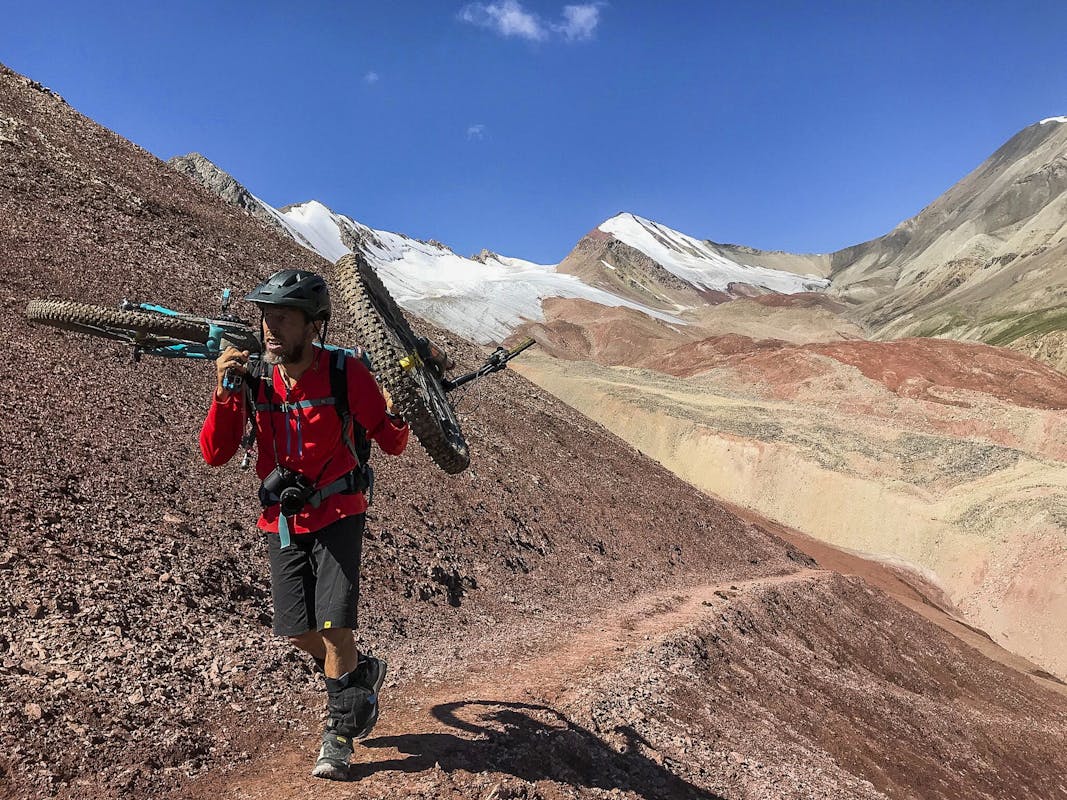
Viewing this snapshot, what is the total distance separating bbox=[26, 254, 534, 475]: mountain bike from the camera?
4.39m

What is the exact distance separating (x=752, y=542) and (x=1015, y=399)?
33.2 meters

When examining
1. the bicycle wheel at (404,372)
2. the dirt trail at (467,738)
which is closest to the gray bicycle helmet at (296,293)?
the bicycle wheel at (404,372)

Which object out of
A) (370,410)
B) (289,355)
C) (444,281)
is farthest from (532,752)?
(444,281)

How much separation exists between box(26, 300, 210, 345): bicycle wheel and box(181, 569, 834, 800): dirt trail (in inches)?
122

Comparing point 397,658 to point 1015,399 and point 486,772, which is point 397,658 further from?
point 1015,399

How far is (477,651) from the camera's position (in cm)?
841

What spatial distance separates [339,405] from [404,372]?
51cm

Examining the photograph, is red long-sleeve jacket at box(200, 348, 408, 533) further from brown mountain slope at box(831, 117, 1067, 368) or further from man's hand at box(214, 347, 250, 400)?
brown mountain slope at box(831, 117, 1067, 368)

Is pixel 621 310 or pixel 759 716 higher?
pixel 621 310

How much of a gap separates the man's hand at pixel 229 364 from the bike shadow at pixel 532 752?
2.62 meters

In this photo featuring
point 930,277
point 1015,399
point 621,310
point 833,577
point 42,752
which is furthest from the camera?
point 930,277

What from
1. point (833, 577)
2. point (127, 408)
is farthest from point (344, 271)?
point (833, 577)

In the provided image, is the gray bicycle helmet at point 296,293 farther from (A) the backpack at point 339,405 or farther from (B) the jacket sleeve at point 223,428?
(B) the jacket sleeve at point 223,428

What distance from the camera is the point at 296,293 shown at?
12.9 ft
